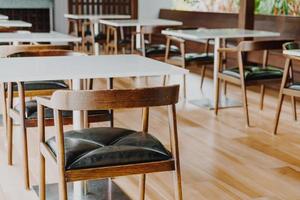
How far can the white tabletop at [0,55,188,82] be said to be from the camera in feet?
7.76

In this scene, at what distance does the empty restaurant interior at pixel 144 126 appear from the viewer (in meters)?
2.09

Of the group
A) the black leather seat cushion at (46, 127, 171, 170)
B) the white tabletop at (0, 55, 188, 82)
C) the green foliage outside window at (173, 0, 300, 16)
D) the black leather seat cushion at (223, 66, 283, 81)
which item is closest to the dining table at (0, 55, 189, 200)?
the white tabletop at (0, 55, 188, 82)

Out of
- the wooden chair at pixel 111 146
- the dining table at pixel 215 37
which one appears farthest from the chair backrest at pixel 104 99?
the dining table at pixel 215 37

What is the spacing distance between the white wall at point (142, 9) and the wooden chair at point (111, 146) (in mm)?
8067

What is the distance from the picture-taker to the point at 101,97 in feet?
6.41

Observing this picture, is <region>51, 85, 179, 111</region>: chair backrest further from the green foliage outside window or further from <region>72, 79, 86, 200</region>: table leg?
the green foliage outside window

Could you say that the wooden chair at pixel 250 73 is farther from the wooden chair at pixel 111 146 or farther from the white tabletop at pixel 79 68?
the wooden chair at pixel 111 146

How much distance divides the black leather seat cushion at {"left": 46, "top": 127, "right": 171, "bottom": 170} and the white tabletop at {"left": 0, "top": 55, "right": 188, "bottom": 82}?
0.94 feet

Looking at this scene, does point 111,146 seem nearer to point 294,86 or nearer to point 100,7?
point 294,86

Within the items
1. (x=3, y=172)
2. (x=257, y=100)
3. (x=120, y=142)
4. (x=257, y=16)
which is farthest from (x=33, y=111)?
(x=257, y=16)

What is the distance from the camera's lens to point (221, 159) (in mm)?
3621

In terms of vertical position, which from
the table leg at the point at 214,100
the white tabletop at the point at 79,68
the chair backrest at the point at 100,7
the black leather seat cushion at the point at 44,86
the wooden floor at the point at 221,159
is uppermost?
the chair backrest at the point at 100,7

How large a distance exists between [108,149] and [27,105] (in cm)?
109

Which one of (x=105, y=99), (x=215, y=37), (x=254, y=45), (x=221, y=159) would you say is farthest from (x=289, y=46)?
(x=105, y=99)
